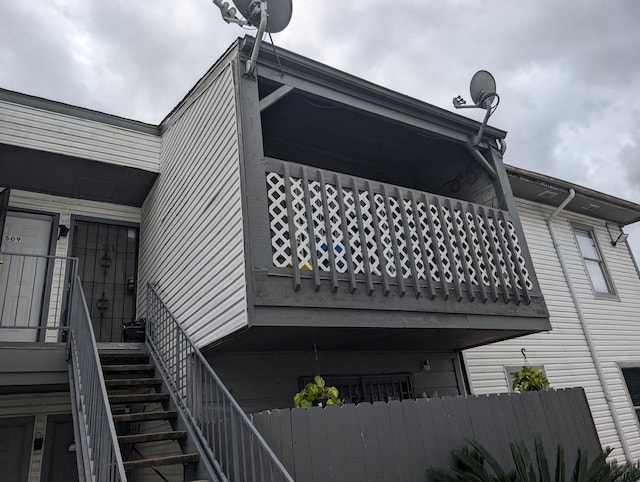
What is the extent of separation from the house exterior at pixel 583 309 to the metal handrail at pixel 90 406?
18.2ft

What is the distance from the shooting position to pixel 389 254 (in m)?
5.10

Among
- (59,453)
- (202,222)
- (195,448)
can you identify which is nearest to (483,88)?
(202,222)

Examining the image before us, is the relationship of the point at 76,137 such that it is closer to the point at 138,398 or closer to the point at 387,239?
the point at 138,398

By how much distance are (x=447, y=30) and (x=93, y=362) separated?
503 inches

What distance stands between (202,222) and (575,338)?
24.6ft

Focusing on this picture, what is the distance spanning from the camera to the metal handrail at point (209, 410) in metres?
3.29

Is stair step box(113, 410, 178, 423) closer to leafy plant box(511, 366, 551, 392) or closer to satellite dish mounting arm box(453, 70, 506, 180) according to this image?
leafy plant box(511, 366, 551, 392)

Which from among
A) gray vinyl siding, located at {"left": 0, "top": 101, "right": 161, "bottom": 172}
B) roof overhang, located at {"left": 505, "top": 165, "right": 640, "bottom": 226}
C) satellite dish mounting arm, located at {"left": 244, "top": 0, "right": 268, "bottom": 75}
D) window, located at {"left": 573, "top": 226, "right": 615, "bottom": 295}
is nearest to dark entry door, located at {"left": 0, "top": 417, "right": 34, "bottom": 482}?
gray vinyl siding, located at {"left": 0, "top": 101, "right": 161, "bottom": 172}

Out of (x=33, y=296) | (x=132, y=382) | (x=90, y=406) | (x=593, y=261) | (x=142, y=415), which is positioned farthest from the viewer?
(x=593, y=261)

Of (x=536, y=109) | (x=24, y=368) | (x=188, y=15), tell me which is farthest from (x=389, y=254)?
(x=536, y=109)

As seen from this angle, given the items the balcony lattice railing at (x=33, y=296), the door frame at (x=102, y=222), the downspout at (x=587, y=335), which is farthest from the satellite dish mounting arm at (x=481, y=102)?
the balcony lattice railing at (x=33, y=296)

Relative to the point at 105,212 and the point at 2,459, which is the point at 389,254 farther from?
the point at 2,459

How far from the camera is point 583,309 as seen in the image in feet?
29.9

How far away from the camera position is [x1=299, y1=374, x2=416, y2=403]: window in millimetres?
5848
